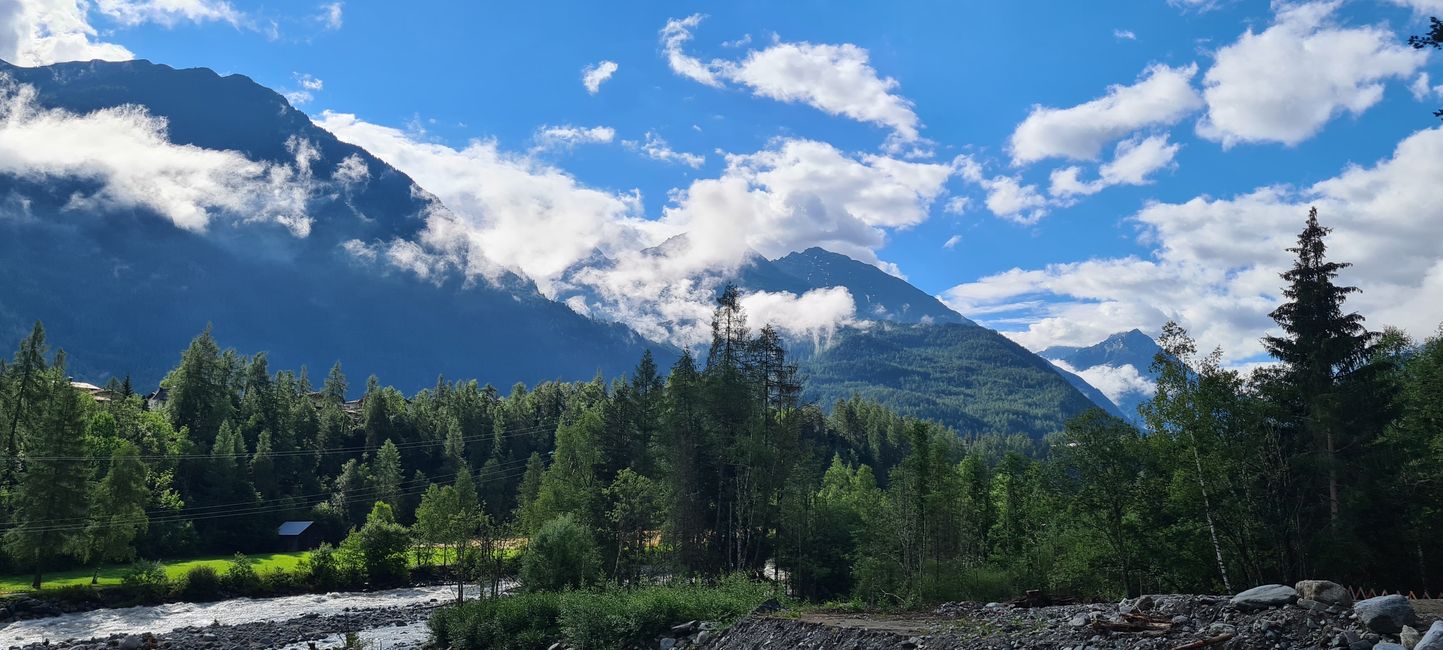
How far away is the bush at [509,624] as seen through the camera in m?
37.9

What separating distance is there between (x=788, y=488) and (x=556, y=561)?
719 inches

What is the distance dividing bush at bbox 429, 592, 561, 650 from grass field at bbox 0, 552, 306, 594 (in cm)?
4050

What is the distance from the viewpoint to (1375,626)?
15000 millimetres

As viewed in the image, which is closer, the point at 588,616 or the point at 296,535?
the point at 588,616

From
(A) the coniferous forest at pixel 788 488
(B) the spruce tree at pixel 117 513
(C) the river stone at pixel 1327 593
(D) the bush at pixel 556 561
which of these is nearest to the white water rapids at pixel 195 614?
(A) the coniferous forest at pixel 788 488

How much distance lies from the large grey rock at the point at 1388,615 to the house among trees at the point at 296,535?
10188 centimetres

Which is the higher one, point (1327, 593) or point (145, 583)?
point (1327, 593)

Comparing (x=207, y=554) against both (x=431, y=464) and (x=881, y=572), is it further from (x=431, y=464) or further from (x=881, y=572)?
(x=881, y=572)

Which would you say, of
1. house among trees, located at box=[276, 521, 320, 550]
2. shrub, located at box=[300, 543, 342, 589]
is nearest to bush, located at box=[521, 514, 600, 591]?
shrub, located at box=[300, 543, 342, 589]

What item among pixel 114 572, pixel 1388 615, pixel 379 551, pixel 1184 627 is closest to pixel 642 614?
pixel 1184 627

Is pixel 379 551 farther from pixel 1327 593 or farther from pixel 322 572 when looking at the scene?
pixel 1327 593

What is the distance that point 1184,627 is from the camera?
663 inches

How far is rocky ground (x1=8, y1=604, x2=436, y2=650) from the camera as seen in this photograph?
45375 mm

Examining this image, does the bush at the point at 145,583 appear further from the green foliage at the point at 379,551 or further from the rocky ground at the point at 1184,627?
the rocky ground at the point at 1184,627
